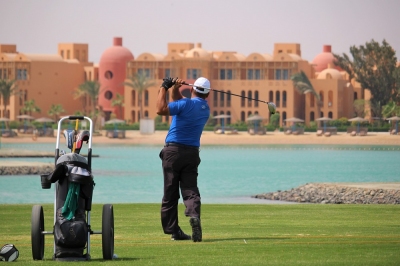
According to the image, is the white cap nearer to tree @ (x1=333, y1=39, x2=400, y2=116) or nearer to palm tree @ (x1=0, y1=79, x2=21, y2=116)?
tree @ (x1=333, y1=39, x2=400, y2=116)

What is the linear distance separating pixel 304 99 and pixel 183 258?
359 ft

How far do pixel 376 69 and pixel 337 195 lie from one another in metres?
85.7

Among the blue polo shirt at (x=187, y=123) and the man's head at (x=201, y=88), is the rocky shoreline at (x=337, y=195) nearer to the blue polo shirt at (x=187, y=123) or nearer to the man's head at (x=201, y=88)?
the man's head at (x=201, y=88)

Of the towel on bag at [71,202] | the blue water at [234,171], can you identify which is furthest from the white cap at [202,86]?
the blue water at [234,171]

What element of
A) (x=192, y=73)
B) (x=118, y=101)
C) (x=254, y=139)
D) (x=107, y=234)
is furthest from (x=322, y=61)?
(x=107, y=234)

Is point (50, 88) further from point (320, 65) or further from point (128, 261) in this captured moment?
point (128, 261)

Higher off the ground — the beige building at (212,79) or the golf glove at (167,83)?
the beige building at (212,79)

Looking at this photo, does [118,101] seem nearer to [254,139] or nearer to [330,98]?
[330,98]

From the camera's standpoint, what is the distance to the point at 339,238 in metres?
13.6

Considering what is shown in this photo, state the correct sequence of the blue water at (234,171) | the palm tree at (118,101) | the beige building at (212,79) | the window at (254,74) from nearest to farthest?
the blue water at (234,171), the beige building at (212,79), the window at (254,74), the palm tree at (118,101)

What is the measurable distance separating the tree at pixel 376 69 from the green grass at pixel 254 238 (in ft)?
308

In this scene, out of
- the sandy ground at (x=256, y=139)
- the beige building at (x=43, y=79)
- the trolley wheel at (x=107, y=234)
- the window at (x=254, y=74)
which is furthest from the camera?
the beige building at (x=43, y=79)

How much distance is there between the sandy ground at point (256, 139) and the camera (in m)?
98.0

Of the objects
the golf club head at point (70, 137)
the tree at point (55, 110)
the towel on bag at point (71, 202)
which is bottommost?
the towel on bag at point (71, 202)
